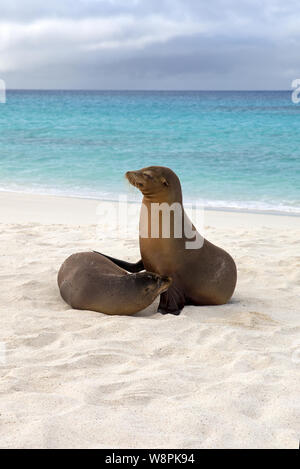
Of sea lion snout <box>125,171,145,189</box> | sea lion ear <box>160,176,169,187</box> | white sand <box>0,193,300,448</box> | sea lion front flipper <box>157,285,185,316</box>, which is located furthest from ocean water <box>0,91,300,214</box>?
white sand <box>0,193,300,448</box>

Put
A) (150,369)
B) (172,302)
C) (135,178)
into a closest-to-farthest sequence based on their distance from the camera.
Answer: (150,369)
(135,178)
(172,302)

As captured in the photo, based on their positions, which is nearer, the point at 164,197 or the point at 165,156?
the point at 164,197

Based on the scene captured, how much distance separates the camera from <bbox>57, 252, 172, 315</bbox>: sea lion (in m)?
3.84

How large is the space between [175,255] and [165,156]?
49.9ft

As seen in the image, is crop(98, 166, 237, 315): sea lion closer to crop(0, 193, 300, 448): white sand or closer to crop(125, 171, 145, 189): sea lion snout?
crop(125, 171, 145, 189): sea lion snout

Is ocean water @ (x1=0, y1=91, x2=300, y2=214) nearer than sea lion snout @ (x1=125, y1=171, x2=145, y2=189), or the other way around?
sea lion snout @ (x1=125, y1=171, x2=145, y2=189)

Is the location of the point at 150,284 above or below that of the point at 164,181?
below

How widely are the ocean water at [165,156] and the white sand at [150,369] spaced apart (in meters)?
1.05

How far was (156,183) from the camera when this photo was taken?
3895 millimetres

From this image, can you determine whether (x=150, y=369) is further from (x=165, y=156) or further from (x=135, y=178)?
(x=165, y=156)

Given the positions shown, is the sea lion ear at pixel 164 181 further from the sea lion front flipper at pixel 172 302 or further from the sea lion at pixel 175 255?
the sea lion front flipper at pixel 172 302

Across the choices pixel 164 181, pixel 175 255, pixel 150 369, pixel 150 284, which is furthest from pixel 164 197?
pixel 150 369

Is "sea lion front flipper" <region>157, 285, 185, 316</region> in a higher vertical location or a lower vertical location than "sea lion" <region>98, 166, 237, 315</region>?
lower

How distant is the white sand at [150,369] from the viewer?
241 centimetres
